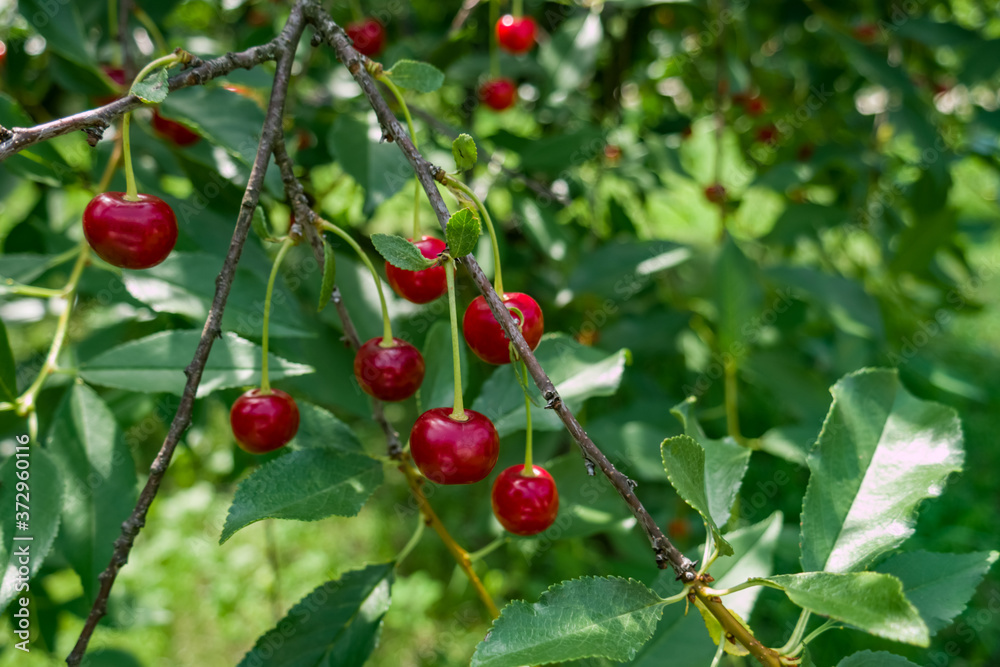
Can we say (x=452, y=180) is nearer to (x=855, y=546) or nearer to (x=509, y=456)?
(x=855, y=546)

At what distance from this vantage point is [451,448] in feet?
2.42

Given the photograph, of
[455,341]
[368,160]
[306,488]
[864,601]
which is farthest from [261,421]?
[864,601]

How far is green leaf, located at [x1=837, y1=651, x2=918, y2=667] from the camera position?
29.0 inches

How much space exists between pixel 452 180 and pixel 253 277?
1.69 feet

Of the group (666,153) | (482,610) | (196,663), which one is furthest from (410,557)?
(666,153)

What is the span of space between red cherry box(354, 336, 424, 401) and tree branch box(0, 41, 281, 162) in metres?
0.35

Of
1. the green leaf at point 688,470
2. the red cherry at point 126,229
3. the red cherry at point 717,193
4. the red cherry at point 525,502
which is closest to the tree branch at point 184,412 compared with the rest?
the red cherry at point 126,229

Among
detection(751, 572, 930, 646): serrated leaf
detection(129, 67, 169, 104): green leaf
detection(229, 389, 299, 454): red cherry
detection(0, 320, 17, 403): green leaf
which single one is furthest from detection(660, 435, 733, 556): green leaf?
detection(0, 320, 17, 403): green leaf

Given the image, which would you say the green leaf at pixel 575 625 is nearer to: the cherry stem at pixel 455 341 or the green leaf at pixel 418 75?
the cherry stem at pixel 455 341

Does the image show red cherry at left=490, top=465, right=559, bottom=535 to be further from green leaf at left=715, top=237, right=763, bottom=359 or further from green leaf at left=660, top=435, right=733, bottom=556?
green leaf at left=715, top=237, right=763, bottom=359

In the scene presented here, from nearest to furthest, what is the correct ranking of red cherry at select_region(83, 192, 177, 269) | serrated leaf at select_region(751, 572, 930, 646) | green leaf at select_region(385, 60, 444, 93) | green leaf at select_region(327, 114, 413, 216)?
serrated leaf at select_region(751, 572, 930, 646)
red cherry at select_region(83, 192, 177, 269)
green leaf at select_region(385, 60, 444, 93)
green leaf at select_region(327, 114, 413, 216)

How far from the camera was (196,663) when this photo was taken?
8.89 ft

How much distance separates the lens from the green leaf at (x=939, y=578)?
791 mm

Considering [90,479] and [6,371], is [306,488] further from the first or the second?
[6,371]
